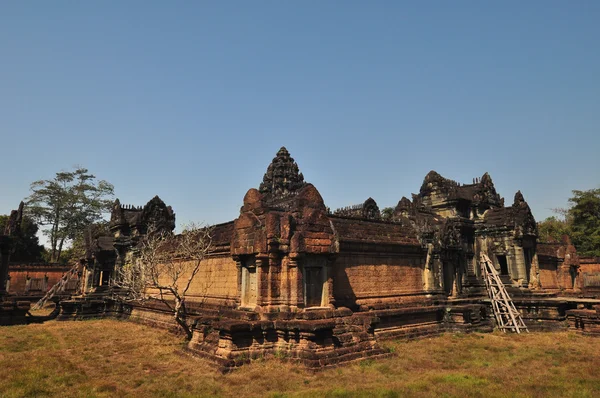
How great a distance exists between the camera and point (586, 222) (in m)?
50.4

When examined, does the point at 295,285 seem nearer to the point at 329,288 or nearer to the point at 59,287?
the point at 329,288

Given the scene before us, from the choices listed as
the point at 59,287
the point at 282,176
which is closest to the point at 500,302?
the point at 282,176

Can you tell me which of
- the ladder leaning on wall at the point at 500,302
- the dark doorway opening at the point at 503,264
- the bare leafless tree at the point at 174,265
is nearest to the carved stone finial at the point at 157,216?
the bare leafless tree at the point at 174,265

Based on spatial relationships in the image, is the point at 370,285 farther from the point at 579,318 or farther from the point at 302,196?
the point at 579,318

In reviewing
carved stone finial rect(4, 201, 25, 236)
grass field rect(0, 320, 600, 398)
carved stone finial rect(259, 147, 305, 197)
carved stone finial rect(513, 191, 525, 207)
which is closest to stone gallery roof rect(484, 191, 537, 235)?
carved stone finial rect(513, 191, 525, 207)

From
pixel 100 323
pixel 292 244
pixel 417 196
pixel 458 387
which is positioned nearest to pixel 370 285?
pixel 292 244

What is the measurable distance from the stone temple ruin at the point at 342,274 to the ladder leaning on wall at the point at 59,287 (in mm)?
8307

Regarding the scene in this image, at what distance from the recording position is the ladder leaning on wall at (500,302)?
65.9ft

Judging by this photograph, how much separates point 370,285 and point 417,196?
33.7 feet

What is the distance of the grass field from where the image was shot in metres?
9.39

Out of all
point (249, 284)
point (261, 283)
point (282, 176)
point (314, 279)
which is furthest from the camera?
point (282, 176)

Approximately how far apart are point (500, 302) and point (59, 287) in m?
35.6

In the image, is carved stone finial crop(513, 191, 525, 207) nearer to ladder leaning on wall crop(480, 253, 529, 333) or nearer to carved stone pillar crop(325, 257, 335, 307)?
ladder leaning on wall crop(480, 253, 529, 333)

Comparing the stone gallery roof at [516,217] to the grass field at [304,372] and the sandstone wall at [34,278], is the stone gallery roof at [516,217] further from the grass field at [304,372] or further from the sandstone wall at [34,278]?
the sandstone wall at [34,278]
